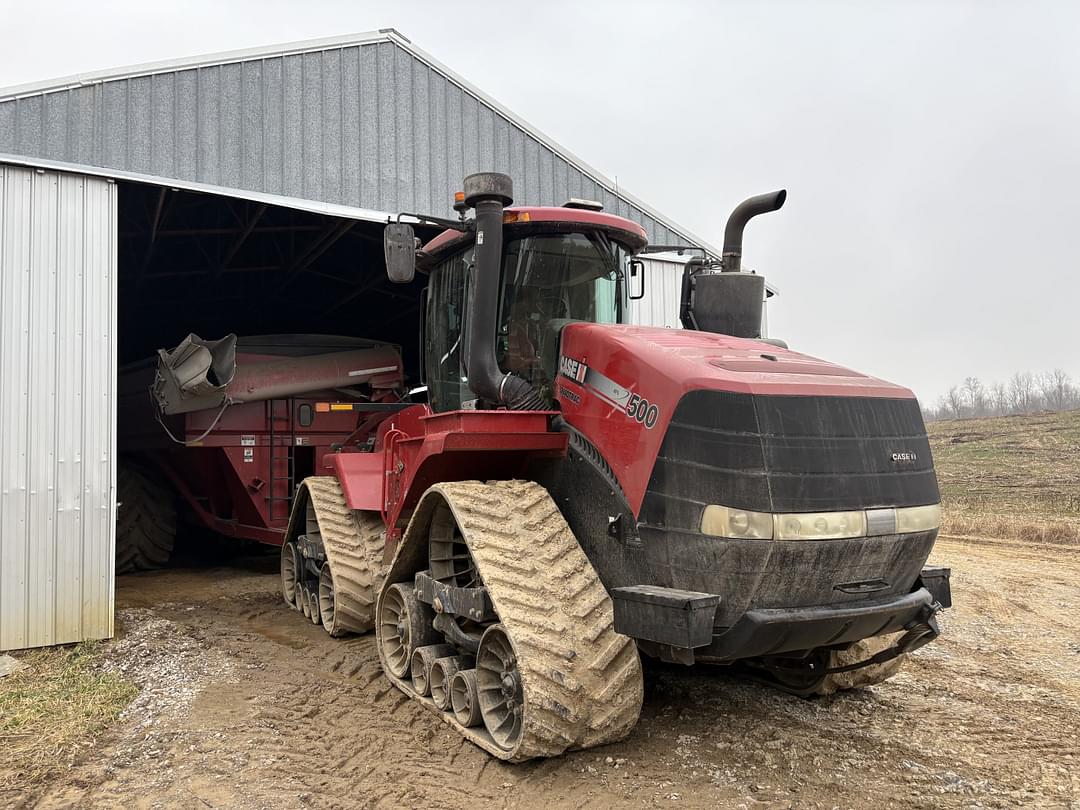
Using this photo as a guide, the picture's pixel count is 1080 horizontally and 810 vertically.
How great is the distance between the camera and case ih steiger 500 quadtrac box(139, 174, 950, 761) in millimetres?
3992

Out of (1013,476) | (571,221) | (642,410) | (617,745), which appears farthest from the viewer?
(1013,476)

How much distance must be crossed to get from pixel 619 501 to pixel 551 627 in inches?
29.6

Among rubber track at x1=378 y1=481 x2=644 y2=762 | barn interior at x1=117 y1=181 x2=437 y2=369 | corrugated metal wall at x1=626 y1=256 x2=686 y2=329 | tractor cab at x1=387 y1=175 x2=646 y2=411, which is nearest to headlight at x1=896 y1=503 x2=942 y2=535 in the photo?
rubber track at x1=378 y1=481 x2=644 y2=762

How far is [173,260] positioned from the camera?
44.7ft

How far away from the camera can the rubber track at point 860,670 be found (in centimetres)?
538

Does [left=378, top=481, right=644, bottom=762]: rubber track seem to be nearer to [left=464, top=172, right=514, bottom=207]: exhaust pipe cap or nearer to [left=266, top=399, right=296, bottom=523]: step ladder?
[left=464, top=172, right=514, bottom=207]: exhaust pipe cap

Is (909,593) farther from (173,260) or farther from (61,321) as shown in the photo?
(173,260)

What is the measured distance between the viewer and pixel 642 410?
439 centimetres

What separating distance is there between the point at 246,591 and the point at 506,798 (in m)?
6.81

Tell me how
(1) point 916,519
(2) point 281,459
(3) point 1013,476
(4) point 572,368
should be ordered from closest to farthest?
(1) point 916,519, (4) point 572,368, (2) point 281,459, (3) point 1013,476

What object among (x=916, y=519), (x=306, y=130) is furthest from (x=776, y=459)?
(x=306, y=130)

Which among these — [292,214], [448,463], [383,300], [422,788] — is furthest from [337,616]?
[383,300]

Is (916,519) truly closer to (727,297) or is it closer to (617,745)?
(617,745)

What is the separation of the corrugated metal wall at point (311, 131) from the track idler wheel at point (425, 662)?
5.17 m
